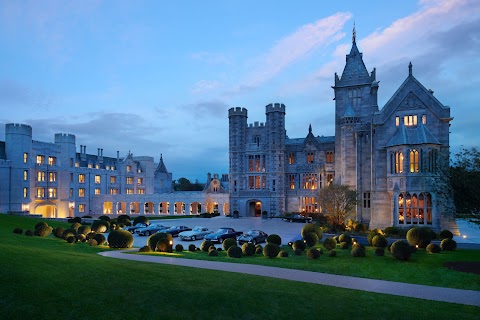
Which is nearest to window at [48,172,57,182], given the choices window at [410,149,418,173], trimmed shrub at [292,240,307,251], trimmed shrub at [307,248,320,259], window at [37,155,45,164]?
window at [37,155,45,164]

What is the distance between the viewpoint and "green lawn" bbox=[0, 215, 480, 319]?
37.9 feet

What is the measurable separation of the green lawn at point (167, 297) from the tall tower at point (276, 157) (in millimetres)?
48909

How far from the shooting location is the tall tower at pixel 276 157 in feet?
216

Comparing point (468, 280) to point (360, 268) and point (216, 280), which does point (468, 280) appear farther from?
point (216, 280)

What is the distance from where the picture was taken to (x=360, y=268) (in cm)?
2177

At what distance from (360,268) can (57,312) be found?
1722cm

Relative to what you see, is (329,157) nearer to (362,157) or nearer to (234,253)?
(362,157)

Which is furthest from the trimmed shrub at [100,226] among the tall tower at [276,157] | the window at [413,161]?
the window at [413,161]

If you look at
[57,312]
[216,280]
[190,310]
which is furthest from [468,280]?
[57,312]

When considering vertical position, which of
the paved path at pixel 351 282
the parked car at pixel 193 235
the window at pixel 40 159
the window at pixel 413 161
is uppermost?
the window at pixel 40 159

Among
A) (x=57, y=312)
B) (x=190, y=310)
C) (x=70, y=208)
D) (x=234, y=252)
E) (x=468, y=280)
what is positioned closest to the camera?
(x=57, y=312)

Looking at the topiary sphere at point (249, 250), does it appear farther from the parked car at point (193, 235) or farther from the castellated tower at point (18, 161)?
the castellated tower at point (18, 161)

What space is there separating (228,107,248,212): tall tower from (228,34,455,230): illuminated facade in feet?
0.65

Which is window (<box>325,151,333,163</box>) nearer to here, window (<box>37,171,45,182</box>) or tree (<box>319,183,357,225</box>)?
tree (<box>319,183,357,225</box>)
